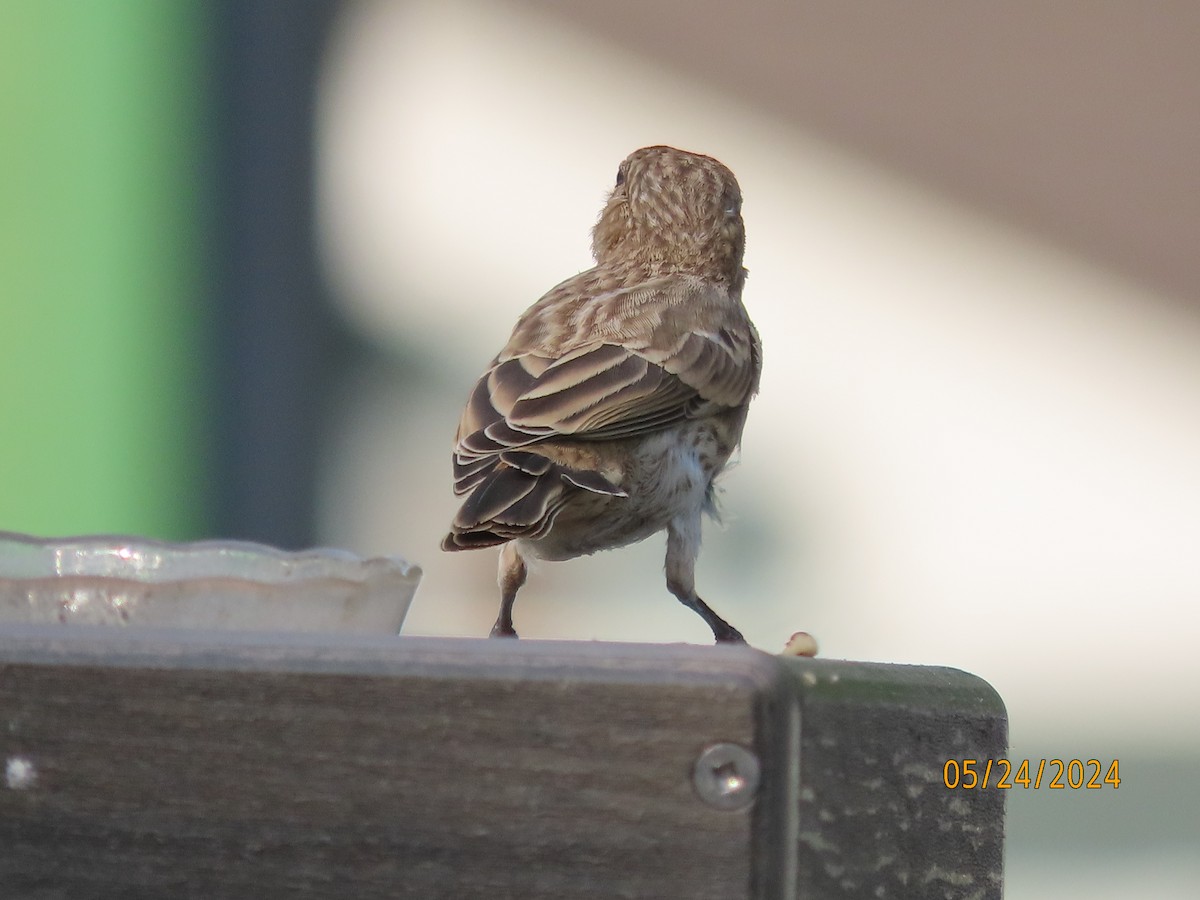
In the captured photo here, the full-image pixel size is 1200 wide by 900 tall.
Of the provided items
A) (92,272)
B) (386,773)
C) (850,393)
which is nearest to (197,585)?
(386,773)

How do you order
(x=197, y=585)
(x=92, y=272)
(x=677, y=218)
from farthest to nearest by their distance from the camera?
(x=92, y=272)
(x=677, y=218)
(x=197, y=585)

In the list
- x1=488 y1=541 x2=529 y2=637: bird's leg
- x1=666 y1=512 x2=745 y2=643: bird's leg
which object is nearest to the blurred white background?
x1=666 y1=512 x2=745 y2=643: bird's leg

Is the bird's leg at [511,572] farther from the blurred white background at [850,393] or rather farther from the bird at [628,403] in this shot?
the blurred white background at [850,393]

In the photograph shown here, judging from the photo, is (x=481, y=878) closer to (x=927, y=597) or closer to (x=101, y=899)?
(x=101, y=899)

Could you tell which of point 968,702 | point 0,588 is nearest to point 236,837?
point 0,588

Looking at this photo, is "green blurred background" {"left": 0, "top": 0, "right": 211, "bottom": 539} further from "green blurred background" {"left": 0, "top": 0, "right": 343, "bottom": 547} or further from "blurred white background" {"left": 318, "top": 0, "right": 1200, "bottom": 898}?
"blurred white background" {"left": 318, "top": 0, "right": 1200, "bottom": 898}

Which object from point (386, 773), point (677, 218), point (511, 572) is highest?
point (677, 218)

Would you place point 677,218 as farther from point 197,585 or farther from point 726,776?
point 726,776
